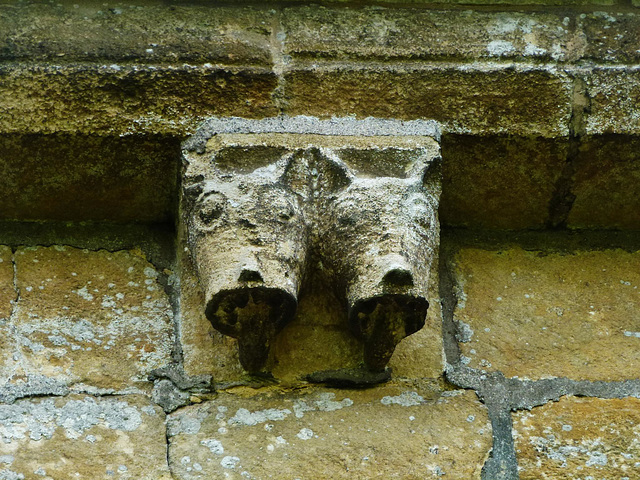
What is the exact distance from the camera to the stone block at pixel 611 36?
2.21 m

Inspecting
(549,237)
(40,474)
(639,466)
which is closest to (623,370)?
(639,466)

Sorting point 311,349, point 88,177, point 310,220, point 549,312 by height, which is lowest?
point 311,349

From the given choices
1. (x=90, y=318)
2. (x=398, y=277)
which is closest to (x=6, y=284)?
(x=90, y=318)

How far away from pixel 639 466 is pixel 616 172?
65 cm

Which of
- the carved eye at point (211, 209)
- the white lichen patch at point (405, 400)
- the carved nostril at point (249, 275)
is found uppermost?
the carved eye at point (211, 209)

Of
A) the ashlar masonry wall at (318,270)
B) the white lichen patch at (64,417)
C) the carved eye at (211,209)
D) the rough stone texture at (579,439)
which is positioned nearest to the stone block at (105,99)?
the ashlar masonry wall at (318,270)

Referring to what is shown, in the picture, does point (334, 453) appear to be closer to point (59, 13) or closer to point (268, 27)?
point (268, 27)

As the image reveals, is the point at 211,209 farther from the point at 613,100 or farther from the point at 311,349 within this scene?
the point at 613,100

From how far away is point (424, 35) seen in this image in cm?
224

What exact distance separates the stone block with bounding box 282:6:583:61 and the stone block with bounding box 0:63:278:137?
241 mm

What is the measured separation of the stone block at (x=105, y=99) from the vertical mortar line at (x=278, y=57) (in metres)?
0.11

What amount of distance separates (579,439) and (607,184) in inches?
23.7

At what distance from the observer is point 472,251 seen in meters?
2.25

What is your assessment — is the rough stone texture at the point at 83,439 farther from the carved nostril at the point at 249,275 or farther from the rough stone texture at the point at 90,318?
the carved nostril at the point at 249,275
